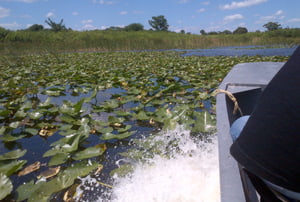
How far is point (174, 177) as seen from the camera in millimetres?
1108

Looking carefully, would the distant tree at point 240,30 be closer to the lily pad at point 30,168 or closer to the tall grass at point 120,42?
the tall grass at point 120,42

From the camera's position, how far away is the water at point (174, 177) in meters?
0.97

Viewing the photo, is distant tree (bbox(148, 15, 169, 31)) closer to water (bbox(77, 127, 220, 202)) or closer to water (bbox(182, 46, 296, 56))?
water (bbox(182, 46, 296, 56))

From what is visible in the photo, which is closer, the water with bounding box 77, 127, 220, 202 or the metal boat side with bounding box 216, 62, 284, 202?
the metal boat side with bounding box 216, 62, 284, 202

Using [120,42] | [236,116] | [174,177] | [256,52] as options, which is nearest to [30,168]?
[174,177]

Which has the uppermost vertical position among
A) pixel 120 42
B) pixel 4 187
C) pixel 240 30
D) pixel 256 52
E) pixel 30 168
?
pixel 240 30

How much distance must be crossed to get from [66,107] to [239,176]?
5.23 feet

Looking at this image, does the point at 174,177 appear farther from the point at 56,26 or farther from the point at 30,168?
the point at 56,26

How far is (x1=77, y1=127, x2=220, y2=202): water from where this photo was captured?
966 mm

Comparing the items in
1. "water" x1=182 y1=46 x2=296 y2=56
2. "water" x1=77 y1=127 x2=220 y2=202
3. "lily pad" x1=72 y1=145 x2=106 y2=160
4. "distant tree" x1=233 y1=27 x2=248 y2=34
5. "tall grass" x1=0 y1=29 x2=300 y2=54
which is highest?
"distant tree" x1=233 y1=27 x2=248 y2=34

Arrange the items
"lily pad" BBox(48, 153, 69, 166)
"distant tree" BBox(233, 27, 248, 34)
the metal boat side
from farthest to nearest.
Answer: "distant tree" BBox(233, 27, 248, 34) → "lily pad" BBox(48, 153, 69, 166) → the metal boat side

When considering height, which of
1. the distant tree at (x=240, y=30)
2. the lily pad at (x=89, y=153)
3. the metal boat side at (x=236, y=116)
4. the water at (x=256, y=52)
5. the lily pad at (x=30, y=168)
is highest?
the distant tree at (x=240, y=30)

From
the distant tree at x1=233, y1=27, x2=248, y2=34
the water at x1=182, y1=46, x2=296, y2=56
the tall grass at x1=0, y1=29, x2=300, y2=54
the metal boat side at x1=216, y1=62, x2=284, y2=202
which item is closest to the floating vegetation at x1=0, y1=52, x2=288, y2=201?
the metal boat side at x1=216, y1=62, x2=284, y2=202

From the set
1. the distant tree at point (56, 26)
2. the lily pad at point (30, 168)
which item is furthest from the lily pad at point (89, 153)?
the distant tree at point (56, 26)
